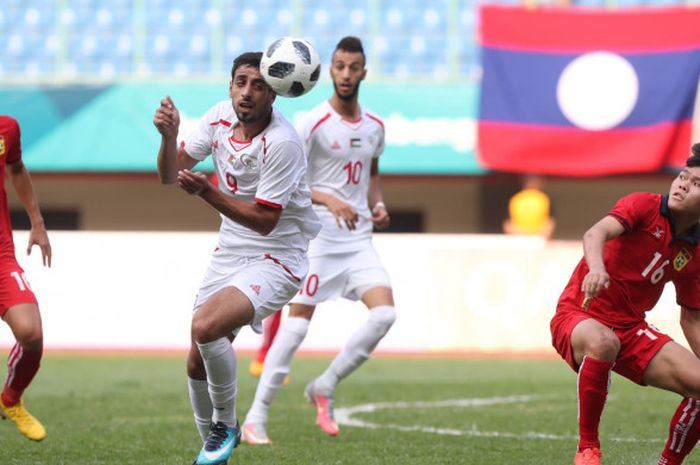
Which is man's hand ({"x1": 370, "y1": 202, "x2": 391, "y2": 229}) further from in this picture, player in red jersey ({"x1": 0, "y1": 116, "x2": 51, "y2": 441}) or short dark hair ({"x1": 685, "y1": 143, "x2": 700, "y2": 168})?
short dark hair ({"x1": 685, "y1": 143, "x2": 700, "y2": 168})

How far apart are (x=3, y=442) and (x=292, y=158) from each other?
294cm

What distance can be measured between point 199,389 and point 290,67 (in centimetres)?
164

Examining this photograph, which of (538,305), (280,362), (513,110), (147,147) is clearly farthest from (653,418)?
(147,147)

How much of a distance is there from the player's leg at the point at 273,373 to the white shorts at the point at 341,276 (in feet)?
0.37

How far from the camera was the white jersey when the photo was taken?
28.8 feet

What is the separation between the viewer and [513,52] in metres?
20.9

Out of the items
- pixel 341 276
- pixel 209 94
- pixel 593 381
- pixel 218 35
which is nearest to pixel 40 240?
pixel 341 276

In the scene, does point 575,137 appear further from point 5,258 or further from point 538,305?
point 5,258

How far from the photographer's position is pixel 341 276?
882cm

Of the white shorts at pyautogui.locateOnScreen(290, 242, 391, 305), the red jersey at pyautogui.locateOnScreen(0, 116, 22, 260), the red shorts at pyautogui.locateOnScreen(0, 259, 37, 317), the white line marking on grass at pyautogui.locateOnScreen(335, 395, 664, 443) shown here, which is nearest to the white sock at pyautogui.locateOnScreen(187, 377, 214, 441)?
the red shorts at pyautogui.locateOnScreen(0, 259, 37, 317)

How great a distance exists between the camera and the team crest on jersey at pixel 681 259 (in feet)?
20.5

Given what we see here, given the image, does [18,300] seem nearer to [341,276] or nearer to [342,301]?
[341,276]

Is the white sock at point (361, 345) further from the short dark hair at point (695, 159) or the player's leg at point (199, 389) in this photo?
the short dark hair at point (695, 159)

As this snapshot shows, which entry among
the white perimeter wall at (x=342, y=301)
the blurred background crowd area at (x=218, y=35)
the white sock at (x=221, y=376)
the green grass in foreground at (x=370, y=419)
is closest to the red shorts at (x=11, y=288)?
the green grass in foreground at (x=370, y=419)
